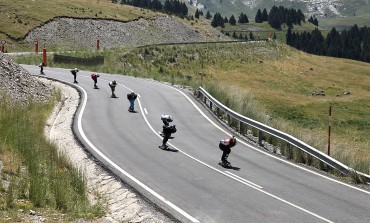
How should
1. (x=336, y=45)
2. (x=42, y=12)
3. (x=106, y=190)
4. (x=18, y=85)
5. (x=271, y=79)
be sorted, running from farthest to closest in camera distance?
(x=336, y=45), (x=42, y=12), (x=271, y=79), (x=18, y=85), (x=106, y=190)

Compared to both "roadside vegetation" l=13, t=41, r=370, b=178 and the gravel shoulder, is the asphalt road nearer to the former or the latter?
the gravel shoulder

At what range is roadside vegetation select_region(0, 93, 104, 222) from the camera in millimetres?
9758

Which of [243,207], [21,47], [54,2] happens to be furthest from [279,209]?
[54,2]

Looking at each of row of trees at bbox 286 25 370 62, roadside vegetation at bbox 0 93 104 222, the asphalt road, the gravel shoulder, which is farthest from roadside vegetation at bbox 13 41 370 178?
row of trees at bbox 286 25 370 62

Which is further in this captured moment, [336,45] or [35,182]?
[336,45]

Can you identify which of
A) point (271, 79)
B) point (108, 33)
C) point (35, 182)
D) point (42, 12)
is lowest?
point (271, 79)

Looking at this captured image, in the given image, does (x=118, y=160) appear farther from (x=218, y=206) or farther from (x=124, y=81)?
(x=124, y=81)

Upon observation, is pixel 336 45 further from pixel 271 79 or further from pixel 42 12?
pixel 42 12

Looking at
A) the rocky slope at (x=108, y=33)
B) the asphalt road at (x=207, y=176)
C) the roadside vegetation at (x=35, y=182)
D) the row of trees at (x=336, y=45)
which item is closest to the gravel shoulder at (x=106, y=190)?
the asphalt road at (x=207, y=176)

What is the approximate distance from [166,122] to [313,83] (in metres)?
54.6

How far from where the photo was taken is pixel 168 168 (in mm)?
14750

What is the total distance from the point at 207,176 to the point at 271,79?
54609mm

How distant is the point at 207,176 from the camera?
1403 centimetres

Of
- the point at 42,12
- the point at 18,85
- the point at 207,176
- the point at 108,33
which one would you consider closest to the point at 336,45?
the point at 108,33
